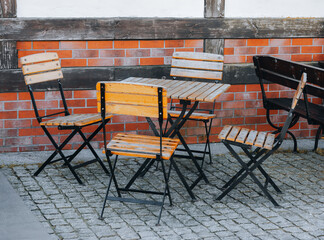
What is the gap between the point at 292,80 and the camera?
5.49 metres

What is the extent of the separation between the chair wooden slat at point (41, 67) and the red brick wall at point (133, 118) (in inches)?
15.7

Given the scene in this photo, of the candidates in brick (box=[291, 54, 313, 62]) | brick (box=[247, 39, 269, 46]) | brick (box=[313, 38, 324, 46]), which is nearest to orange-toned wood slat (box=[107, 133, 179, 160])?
brick (box=[247, 39, 269, 46])

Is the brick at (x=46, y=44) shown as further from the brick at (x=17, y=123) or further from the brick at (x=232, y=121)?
the brick at (x=232, y=121)

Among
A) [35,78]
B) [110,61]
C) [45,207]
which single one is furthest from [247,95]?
[45,207]

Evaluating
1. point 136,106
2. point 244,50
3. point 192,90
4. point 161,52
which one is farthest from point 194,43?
point 136,106

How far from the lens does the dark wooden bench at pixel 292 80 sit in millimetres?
5195

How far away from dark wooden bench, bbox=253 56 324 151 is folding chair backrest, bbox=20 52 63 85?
2.14 m

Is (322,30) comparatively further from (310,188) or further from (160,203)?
(160,203)

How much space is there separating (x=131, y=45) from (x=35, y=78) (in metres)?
1.26

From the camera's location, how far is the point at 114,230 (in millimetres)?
4141

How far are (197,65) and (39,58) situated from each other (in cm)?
166

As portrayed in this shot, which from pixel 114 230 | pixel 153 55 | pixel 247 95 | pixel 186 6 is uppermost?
pixel 186 6

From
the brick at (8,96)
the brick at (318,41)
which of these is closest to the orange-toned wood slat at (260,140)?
the brick at (318,41)

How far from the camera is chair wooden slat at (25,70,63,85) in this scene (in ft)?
17.3
